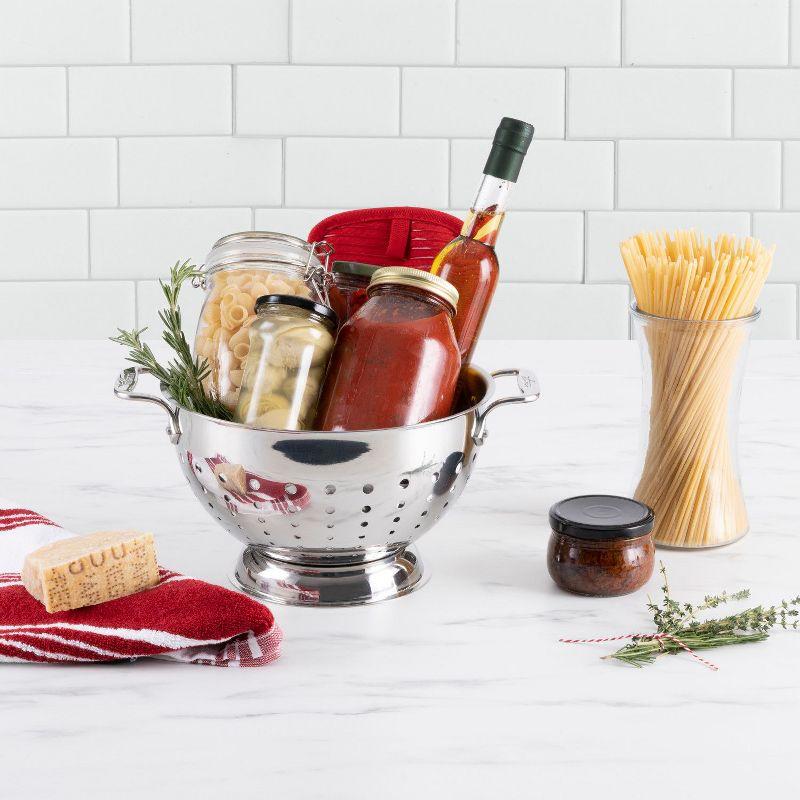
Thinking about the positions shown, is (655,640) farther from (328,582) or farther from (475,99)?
(475,99)

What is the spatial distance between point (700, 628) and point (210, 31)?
1.49m

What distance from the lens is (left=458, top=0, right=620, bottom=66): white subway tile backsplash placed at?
1.94m

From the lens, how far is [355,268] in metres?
0.93

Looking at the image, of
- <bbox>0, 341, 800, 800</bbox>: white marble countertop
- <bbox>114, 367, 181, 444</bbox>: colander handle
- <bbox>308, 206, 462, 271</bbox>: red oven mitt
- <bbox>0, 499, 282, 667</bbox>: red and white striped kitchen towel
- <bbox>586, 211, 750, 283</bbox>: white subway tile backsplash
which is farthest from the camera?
<bbox>586, 211, 750, 283</bbox>: white subway tile backsplash

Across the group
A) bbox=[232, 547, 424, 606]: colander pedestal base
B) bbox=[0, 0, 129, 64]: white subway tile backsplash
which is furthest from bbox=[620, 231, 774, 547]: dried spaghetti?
bbox=[0, 0, 129, 64]: white subway tile backsplash

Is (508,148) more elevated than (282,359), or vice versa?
(508,148)

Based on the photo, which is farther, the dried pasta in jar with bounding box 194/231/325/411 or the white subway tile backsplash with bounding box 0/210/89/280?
the white subway tile backsplash with bounding box 0/210/89/280

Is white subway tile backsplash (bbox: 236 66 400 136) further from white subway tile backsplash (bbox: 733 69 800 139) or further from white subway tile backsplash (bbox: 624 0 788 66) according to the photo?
white subway tile backsplash (bbox: 733 69 800 139)

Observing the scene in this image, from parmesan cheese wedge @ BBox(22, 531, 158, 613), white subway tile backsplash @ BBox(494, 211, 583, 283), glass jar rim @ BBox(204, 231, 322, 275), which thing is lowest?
parmesan cheese wedge @ BBox(22, 531, 158, 613)

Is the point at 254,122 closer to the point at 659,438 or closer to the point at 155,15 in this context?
the point at 155,15

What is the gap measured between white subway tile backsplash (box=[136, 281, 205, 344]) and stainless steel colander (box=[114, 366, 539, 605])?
1242 millimetres

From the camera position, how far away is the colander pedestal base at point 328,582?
865mm

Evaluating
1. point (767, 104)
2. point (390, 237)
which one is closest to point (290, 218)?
point (767, 104)

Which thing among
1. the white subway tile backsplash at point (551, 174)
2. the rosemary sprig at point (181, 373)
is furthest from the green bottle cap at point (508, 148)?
the white subway tile backsplash at point (551, 174)
